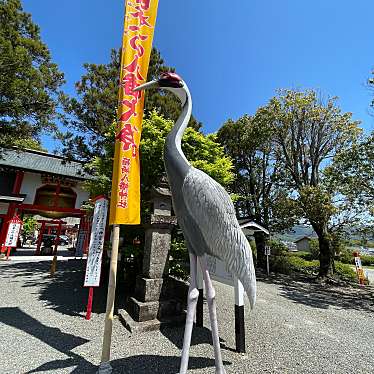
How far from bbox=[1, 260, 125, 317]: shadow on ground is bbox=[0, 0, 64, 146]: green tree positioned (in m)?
6.17

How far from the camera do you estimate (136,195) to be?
370 centimetres

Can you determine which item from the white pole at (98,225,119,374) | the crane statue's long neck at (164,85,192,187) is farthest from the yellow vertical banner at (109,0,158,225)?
the crane statue's long neck at (164,85,192,187)

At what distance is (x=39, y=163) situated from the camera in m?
17.4

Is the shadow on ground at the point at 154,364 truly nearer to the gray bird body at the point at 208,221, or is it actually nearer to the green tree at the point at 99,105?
the gray bird body at the point at 208,221

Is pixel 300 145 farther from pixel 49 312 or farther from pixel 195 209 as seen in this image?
pixel 49 312

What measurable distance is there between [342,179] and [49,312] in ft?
39.5

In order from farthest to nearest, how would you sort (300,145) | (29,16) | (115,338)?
(300,145)
(29,16)
(115,338)

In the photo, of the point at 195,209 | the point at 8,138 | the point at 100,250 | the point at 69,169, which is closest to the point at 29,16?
the point at 8,138

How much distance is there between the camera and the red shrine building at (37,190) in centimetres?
1520

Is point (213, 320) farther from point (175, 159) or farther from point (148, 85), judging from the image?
point (148, 85)

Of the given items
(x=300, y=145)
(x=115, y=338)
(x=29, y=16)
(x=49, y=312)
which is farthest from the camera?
(x=300, y=145)

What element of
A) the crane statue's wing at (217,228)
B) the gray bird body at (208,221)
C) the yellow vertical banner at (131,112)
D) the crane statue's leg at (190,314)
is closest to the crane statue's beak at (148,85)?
the yellow vertical banner at (131,112)

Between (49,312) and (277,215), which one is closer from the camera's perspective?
(49,312)

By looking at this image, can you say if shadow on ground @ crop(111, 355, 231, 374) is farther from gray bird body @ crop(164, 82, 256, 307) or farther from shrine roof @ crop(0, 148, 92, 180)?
shrine roof @ crop(0, 148, 92, 180)
